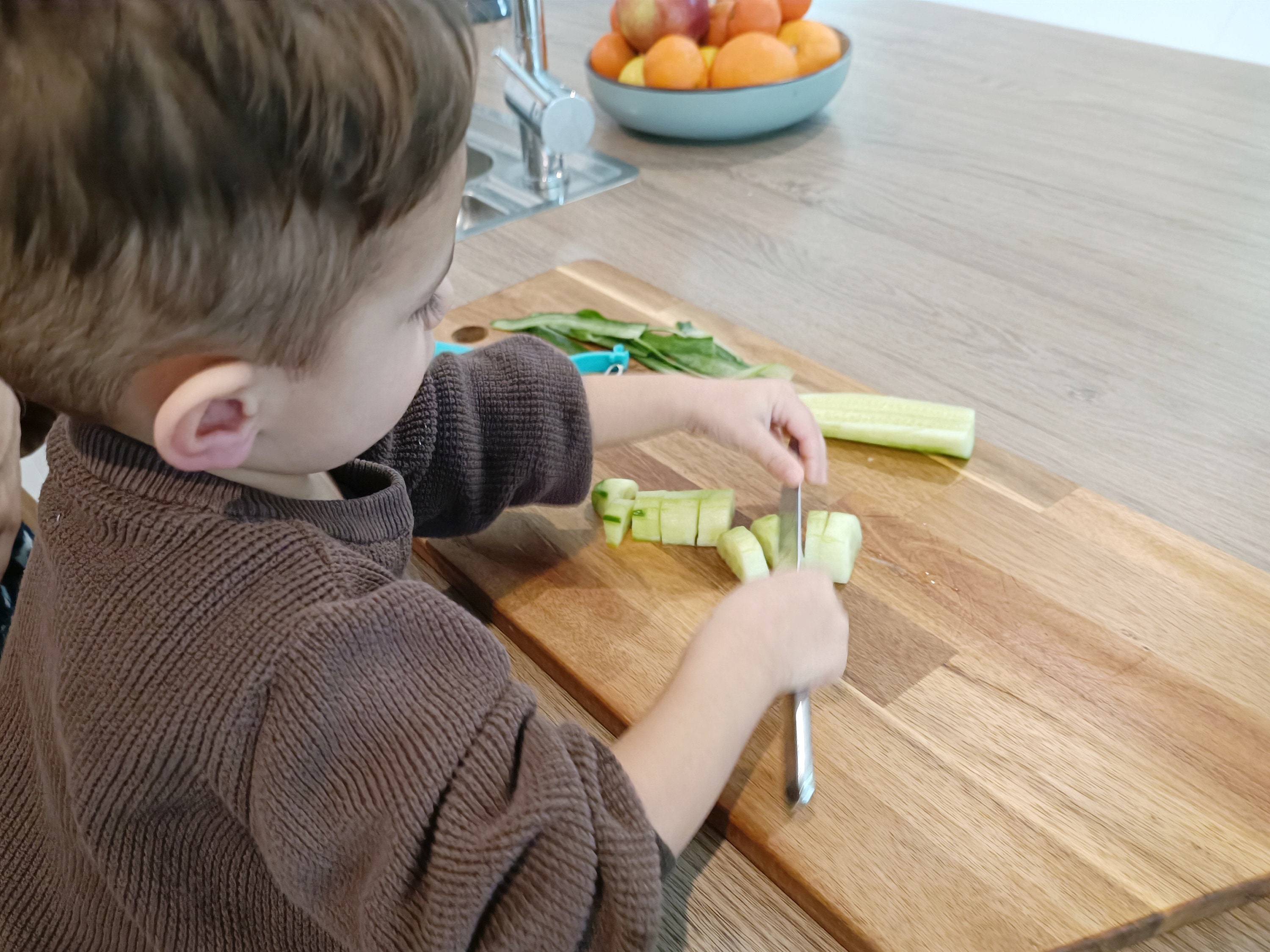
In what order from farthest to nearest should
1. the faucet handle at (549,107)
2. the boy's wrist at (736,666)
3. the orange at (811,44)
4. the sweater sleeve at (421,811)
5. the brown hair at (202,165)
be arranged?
1. the orange at (811,44)
2. the faucet handle at (549,107)
3. the boy's wrist at (736,666)
4. the sweater sleeve at (421,811)
5. the brown hair at (202,165)

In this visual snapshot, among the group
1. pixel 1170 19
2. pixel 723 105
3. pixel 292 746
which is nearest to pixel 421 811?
pixel 292 746

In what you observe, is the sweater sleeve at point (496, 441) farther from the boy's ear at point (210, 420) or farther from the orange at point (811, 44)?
the orange at point (811, 44)

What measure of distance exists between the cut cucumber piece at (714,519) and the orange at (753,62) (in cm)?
88

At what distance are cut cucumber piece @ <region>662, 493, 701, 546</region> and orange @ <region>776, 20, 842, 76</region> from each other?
0.95 meters

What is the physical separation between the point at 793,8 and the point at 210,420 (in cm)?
136

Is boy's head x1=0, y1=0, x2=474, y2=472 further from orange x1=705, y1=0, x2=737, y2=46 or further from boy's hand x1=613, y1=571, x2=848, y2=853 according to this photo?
orange x1=705, y1=0, x2=737, y2=46

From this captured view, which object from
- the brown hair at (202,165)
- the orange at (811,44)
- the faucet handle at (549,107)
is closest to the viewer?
the brown hair at (202,165)

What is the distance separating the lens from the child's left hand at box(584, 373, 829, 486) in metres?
0.88

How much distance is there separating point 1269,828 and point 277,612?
0.63m

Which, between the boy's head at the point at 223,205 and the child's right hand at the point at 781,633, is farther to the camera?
the child's right hand at the point at 781,633

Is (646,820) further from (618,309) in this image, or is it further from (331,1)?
(618,309)

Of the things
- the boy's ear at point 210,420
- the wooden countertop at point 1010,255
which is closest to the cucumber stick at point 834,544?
the wooden countertop at point 1010,255

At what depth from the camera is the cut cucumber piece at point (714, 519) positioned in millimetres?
878

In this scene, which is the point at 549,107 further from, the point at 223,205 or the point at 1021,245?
the point at 223,205
